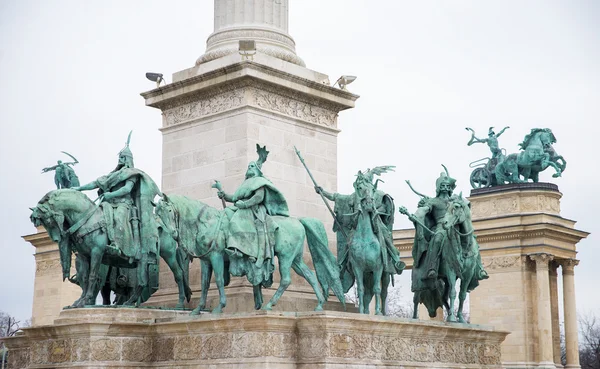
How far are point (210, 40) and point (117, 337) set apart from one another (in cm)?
716

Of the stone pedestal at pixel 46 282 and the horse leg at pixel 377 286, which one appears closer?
the horse leg at pixel 377 286

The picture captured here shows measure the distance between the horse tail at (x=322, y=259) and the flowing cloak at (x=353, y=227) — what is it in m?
0.36

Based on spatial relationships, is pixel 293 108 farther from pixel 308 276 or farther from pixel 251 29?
pixel 308 276

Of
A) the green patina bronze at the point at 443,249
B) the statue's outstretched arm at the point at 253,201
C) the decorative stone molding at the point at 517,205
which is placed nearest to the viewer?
the statue's outstretched arm at the point at 253,201

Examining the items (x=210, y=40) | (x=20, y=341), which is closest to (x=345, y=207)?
(x=210, y=40)

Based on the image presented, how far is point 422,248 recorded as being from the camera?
19.1 metres

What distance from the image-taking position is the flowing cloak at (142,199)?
17.1 metres

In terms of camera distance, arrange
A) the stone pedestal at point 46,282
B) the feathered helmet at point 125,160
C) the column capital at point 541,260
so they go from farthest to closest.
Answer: the stone pedestal at point 46,282 < the column capital at point 541,260 < the feathered helmet at point 125,160

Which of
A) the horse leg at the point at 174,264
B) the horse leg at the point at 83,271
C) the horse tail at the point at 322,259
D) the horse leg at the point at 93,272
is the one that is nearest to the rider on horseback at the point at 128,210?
the horse leg at the point at 93,272

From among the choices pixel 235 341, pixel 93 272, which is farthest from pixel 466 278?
pixel 93 272

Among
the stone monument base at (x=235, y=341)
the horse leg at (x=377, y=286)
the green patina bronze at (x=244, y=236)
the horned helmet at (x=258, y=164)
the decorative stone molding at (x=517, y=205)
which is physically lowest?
the stone monument base at (x=235, y=341)

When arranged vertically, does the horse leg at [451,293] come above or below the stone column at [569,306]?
below

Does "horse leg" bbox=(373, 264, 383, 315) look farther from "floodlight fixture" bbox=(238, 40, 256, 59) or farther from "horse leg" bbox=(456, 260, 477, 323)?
"floodlight fixture" bbox=(238, 40, 256, 59)

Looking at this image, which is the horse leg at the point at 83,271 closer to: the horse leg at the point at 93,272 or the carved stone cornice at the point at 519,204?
the horse leg at the point at 93,272
